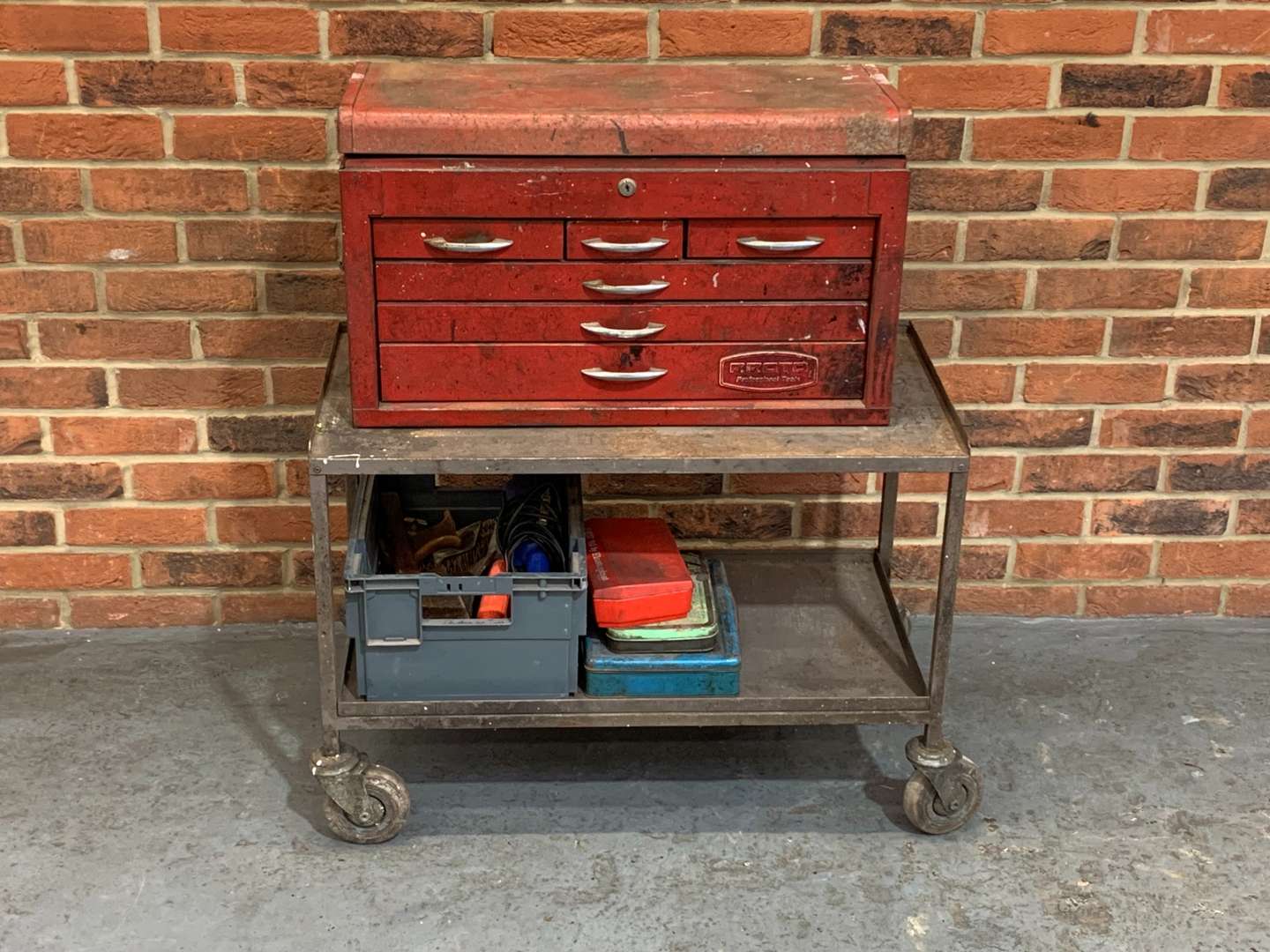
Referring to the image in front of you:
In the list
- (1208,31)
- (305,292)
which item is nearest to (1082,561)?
(1208,31)

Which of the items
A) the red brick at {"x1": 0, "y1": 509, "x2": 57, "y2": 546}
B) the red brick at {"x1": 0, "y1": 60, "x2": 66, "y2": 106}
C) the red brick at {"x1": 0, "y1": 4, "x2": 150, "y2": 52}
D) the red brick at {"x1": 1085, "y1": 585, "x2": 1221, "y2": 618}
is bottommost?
the red brick at {"x1": 1085, "y1": 585, "x2": 1221, "y2": 618}

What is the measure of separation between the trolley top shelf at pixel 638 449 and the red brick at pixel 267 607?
75 centimetres

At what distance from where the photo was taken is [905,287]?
8.44ft

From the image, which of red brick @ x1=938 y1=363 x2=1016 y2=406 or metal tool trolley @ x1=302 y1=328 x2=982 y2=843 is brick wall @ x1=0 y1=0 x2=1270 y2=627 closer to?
red brick @ x1=938 y1=363 x2=1016 y2=406

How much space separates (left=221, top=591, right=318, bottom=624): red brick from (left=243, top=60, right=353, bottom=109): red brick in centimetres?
87

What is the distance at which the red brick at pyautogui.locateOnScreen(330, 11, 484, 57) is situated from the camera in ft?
7.82

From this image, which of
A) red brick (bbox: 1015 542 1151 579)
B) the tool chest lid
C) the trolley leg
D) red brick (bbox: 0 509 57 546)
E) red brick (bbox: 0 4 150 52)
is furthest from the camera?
red brick (bbox: 1015 542 1151 579)

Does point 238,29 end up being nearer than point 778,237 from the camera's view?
No

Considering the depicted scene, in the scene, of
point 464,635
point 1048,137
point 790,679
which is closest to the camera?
point 464,635

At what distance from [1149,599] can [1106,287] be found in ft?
2.03

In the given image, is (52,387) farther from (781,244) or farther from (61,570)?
(781,244)

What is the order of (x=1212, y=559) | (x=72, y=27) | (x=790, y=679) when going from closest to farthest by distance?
(x=790, y=679) → (x=72, y=27) → (x=1212, y=559)

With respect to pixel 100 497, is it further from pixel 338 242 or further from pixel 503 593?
pixel 503 593

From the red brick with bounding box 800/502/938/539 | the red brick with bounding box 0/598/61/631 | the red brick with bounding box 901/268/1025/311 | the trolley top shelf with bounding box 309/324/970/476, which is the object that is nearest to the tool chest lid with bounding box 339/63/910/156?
the trolley top shelf with bounding box 309/324/970/476
